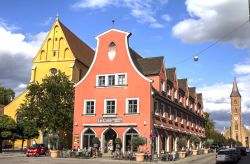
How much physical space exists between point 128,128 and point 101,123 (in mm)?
3495

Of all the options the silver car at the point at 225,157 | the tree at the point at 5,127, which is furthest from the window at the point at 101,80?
the silver car at the point at 225,157

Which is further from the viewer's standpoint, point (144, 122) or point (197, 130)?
point (197, 130)

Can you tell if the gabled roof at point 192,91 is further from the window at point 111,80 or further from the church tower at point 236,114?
the church tower at point 236,114

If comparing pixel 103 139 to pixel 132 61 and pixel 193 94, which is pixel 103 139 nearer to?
pixel 132 61

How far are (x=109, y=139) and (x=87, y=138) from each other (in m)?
2.71

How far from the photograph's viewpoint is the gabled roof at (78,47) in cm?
6044

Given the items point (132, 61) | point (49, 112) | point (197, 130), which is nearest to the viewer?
point (132, 61)

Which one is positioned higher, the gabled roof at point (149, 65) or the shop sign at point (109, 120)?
the gabled roof at point (149, 65)

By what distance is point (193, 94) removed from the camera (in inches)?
2741

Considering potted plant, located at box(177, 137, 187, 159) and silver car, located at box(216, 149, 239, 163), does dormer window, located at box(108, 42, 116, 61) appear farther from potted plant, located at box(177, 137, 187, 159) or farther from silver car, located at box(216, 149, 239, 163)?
silver car, located at box(216, 149, 239, 163)

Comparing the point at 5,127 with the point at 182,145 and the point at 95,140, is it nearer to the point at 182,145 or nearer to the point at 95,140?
the point at 95,140

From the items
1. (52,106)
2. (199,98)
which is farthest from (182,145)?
(199,98)

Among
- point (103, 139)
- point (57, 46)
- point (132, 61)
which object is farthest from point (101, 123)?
point (57, 46)

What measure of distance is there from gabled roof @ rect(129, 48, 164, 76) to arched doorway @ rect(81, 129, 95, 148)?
9698mm
